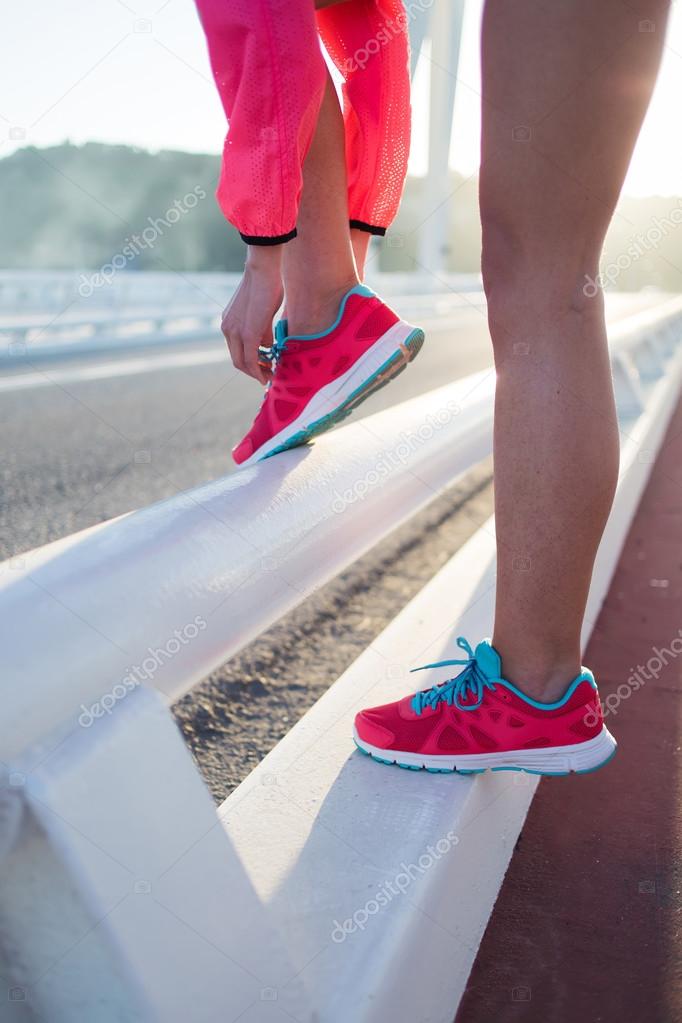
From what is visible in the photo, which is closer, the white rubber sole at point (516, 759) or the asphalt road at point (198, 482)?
the white rubber sole at point (516, 759)

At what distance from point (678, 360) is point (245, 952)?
6.34 m

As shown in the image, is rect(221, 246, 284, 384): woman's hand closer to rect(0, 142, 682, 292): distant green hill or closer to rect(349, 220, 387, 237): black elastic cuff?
rect(349, 220, 387, 237): black elastic cuff

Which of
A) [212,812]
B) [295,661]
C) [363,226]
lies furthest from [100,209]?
[212,812]

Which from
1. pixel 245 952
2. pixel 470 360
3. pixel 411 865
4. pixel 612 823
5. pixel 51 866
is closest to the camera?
pixel 51 866

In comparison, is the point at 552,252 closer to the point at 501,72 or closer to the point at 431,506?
the point at 501,72

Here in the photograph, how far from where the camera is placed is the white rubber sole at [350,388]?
4.13ft

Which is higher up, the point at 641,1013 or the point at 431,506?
the point at 641,1013

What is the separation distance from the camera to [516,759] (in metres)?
1.12

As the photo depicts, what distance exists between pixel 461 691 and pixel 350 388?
463 millimetres

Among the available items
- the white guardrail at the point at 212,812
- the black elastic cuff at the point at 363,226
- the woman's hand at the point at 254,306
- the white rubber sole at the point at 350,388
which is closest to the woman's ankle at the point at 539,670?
the white guardrail at the point at 212,812

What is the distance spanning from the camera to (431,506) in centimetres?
355

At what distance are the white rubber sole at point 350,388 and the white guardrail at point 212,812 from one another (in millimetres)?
69

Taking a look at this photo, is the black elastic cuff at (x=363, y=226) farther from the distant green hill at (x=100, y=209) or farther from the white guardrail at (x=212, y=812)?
the distant green hill at (x=100, y=209)

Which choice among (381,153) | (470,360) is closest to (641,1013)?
(381,153)
